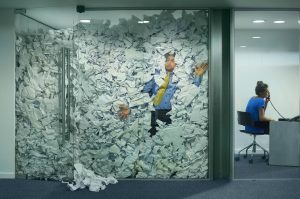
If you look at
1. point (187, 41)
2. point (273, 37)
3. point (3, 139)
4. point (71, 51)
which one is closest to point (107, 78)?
point (71, 51)

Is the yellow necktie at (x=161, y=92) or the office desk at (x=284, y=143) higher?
the yellow necktie at (x=161, y=92)

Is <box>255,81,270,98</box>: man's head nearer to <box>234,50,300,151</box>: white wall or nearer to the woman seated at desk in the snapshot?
the woman seated at desk

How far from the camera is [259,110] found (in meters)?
7.07

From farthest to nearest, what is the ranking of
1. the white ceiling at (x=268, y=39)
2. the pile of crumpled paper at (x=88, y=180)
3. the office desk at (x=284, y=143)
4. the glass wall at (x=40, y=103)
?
the white ceiling at (x=268, y=39) < the office desk at (x=284, y=143) < the glass wall at (x=40, y=103) < the pile of crumpled paper at (x=88, y=180)

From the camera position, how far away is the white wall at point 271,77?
306 inches

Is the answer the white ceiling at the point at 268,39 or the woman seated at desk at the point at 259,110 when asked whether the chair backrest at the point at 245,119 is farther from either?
the white ceiling at the point at 268,39

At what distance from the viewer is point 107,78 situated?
5652mm

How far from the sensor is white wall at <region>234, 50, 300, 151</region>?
7770 mm

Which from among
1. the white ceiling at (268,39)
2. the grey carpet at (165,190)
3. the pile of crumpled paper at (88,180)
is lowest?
the grey carpet at (165,190)
